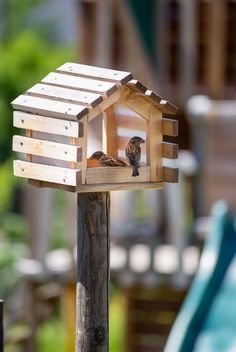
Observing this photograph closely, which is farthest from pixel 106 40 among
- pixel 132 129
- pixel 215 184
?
pixel 132 129

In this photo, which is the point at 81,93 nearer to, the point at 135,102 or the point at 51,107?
the point at 51,107

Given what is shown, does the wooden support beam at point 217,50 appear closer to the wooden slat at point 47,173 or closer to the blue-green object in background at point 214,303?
the blue-green object in background at point 214,303

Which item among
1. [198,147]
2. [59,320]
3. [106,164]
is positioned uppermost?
[198,147]

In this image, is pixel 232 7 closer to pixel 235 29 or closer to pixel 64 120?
pixel 235 29

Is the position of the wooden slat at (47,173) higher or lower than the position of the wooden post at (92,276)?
higher

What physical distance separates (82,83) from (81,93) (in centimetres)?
6

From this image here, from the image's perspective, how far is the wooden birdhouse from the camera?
418 centimetres

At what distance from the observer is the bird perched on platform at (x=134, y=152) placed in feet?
14.3

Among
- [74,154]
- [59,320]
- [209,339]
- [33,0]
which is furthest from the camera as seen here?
[33,0]

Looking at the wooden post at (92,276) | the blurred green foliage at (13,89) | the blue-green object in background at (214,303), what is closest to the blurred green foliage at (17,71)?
the blurred green foliage at (13,89)

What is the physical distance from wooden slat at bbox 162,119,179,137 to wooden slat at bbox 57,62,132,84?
28cm

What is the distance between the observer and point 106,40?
Result: 1081cm

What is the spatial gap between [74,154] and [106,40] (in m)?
6.73

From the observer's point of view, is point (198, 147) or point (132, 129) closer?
point (132, 129)
